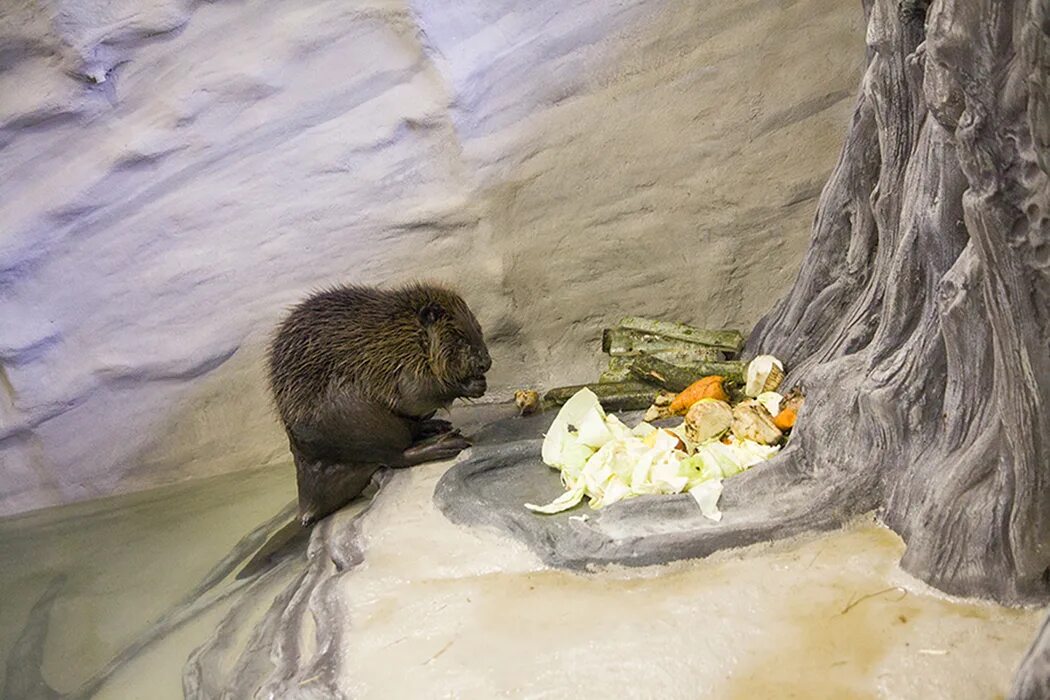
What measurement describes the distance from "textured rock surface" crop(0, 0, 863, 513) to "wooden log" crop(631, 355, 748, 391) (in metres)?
0.68

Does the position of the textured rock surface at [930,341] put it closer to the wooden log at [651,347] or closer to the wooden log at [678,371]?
the wooden log at [678,371]

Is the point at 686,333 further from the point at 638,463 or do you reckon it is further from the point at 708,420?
the point at 638,463

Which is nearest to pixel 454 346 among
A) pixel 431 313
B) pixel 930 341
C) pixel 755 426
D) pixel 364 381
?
pixel 431 313

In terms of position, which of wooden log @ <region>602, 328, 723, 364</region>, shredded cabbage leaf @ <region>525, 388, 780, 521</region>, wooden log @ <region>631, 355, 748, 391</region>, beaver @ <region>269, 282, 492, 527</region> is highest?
beaver @ <region>269, 282, 492, 527</region>

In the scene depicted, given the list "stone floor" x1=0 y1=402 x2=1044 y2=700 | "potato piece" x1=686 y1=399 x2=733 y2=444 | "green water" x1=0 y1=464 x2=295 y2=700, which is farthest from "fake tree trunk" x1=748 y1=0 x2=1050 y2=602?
"green water" x1=0 y1=464 x2=295 y2=700

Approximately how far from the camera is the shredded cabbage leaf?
3139 millimetres

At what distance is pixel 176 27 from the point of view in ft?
13.8

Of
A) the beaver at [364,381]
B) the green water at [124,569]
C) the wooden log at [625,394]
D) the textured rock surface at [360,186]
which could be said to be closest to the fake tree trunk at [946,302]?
the wooden log at [625,394]

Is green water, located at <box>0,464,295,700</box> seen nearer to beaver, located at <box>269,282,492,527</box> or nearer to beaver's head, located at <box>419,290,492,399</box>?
beaver, located at <box>269,282,492,527</box>

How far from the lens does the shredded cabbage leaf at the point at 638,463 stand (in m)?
3.14

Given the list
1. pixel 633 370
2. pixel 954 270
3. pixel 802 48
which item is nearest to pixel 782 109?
pixel 802 48

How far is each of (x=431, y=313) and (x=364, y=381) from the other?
0.40 metres

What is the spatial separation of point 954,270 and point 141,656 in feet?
8.87

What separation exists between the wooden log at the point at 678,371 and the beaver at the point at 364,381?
2.01ft
